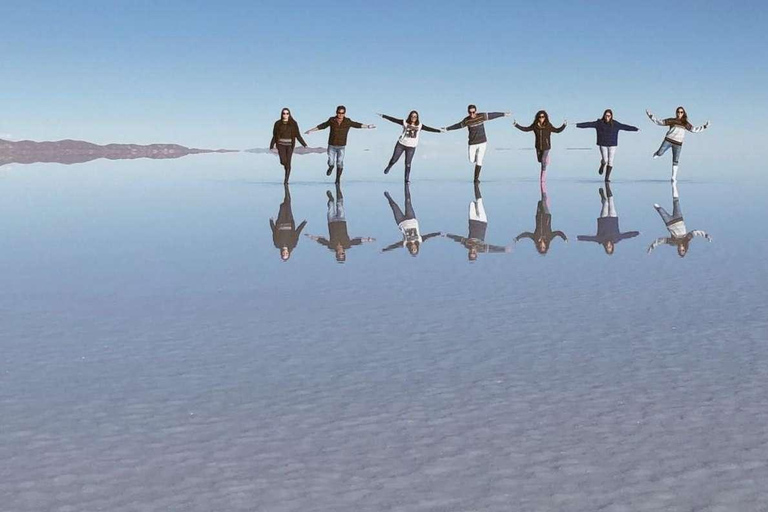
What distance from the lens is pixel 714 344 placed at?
25.8 feet

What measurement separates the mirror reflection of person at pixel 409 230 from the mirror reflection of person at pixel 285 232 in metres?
1.50

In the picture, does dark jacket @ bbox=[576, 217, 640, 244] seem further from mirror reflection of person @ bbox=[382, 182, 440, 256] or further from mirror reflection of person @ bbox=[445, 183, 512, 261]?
mirror reflection of person @ bbox=[382, 182, 440, 256]

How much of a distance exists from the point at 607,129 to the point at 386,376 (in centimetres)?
2528

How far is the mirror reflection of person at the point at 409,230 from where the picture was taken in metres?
15.6

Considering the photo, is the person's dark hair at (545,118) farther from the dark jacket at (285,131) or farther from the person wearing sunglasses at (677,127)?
the dark jacket at (285,131)

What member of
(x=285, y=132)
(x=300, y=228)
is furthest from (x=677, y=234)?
(x=285, y=132)

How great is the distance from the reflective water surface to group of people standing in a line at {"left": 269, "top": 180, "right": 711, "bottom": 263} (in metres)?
0.21

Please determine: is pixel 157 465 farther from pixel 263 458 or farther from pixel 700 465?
pixel 700 465

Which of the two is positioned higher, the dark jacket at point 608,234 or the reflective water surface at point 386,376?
the dark jacket at point 608,234

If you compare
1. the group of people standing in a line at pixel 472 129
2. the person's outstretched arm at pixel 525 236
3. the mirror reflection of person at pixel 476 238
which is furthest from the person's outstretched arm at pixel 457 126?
the person's outstretched arm at pixel 525 236

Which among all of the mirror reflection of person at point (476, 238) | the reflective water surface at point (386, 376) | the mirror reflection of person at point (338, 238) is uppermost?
the mirror reflection of person at point (476, 238)

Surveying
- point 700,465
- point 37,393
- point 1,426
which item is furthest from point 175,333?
point 700,465

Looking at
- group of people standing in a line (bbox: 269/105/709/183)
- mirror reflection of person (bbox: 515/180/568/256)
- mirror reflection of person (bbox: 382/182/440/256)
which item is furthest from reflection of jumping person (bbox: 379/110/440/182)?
mirror reflection of person (bbox: 515/180/568/256)

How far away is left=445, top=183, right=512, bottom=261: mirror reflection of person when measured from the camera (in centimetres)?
1486
